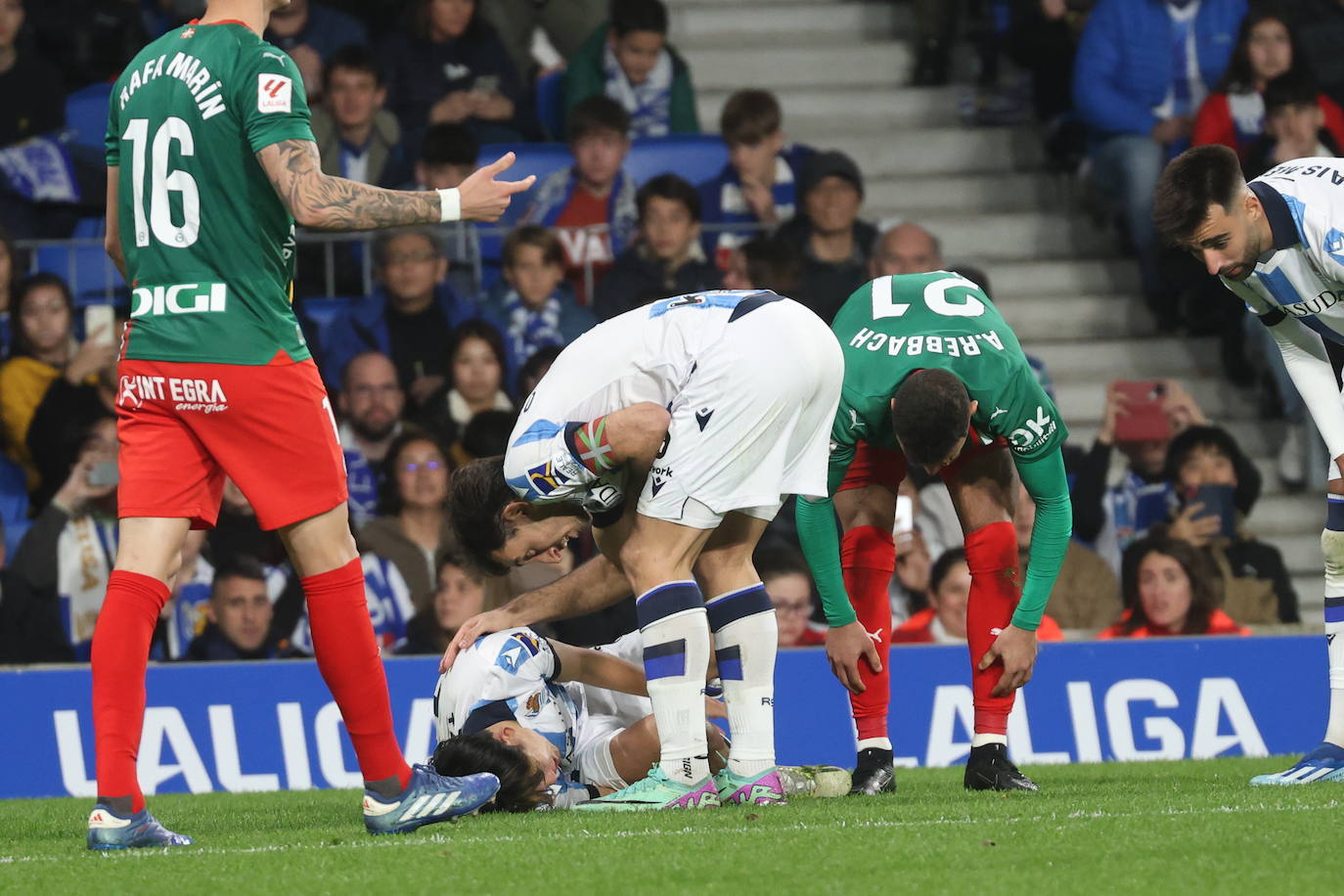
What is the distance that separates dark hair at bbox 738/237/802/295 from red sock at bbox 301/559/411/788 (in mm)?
5462

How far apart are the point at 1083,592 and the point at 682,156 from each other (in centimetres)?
382

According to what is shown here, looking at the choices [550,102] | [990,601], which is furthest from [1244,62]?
[990,601]

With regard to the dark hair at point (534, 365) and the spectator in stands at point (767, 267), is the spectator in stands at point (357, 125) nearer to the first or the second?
the dark hair at point (534, 365)

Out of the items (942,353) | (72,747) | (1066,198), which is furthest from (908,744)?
(1066,198)

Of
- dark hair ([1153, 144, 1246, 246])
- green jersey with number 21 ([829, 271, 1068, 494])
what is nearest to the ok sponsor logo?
green jersey with number 21 ([829, 271, 1068, 494])

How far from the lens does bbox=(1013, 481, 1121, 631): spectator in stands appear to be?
9305 mm

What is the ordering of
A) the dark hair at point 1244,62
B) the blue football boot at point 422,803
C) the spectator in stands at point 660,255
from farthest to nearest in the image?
the dark hair at point 1244,62 → the spectator in stands at point 660,255 → the blue football boot at point 422,803

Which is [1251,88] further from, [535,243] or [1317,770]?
[1317,770]

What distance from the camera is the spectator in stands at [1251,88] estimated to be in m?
11.2

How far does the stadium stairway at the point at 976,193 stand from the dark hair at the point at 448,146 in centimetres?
278

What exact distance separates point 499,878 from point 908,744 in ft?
13.3

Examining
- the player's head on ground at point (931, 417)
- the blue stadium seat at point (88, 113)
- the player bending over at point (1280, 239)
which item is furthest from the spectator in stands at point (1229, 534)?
the blue stadium seat at point (88, 113)

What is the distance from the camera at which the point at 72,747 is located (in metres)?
7.60

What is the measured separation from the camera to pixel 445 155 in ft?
34.7
